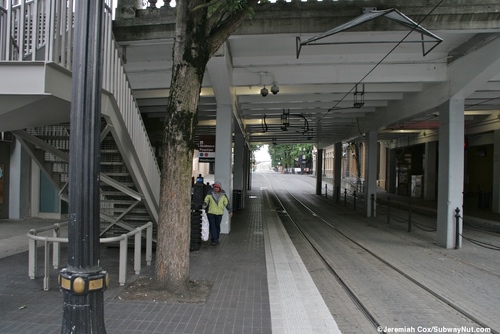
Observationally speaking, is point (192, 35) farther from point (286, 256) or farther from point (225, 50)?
point (286, 256)

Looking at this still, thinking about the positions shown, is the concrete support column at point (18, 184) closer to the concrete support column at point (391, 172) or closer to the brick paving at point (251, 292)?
the brick paving at point (251, 292)

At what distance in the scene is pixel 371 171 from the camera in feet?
59.8

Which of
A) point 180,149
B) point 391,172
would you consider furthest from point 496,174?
point 180,149

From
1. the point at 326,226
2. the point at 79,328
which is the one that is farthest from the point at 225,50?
the point at 326,226

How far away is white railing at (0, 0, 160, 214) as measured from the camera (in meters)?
4.41

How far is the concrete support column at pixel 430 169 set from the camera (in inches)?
1091

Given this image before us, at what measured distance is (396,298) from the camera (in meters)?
5.94

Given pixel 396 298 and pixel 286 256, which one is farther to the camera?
pixel 286 256

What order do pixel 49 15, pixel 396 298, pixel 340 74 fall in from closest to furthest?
pixel 49 15 → pixel 396 298 → pixel 340 74

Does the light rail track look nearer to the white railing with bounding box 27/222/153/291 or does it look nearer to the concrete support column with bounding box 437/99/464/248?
the concrete support column with bounding box 437/99/464/248

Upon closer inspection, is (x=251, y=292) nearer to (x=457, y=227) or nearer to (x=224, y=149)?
(x=224, y=149)

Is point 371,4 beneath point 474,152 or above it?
above

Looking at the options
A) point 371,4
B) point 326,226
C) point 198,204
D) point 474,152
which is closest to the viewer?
point 371,4

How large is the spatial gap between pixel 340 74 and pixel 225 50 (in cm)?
368
